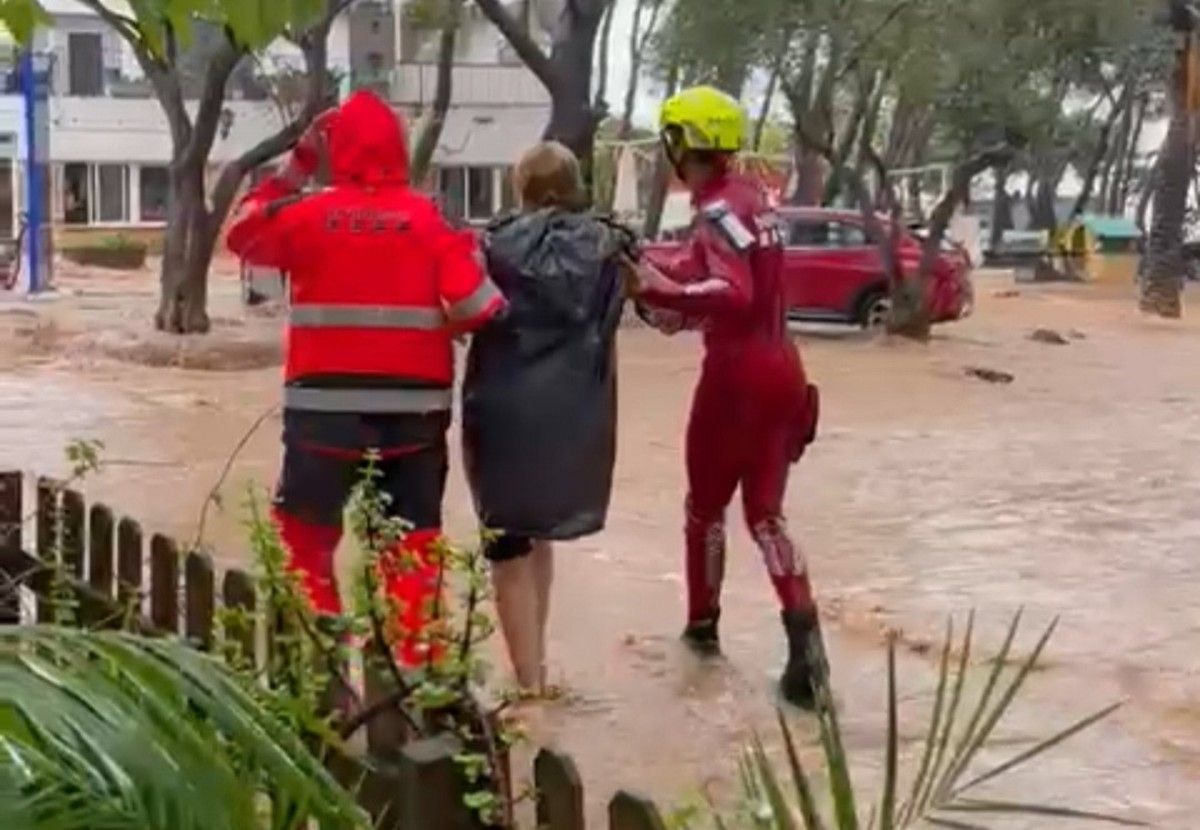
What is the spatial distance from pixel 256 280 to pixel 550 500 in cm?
2431

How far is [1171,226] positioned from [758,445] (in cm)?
2773

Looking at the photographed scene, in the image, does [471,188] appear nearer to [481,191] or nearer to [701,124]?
[481,191]

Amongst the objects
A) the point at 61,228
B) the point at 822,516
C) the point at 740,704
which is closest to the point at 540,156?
the point at 740,704

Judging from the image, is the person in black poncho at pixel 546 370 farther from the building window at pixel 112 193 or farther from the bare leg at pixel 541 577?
the building window at pixel 112 193

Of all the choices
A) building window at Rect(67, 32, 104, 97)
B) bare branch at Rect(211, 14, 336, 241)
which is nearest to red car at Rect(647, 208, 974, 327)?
bare branch at Rect(211, 14, 336, 241)

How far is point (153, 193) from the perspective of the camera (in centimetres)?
5453

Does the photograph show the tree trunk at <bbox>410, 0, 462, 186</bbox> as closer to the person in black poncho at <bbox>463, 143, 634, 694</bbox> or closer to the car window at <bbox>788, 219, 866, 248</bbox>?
the car window at <bbox>788, 219, 866, 248</bbox>

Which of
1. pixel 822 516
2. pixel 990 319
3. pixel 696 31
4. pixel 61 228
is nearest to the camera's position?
pixel 822 516

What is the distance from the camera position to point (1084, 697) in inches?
253

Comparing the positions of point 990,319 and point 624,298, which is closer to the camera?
point 624,298

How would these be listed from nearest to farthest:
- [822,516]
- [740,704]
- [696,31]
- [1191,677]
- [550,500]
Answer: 1. [550,500]
2. [740,704]
3. [1191,677]
4. [822,516]
5. [696,31]

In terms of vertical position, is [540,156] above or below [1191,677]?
above

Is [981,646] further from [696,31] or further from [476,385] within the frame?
[696,31]

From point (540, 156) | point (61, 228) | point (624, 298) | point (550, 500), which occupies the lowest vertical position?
point (61, 228)
